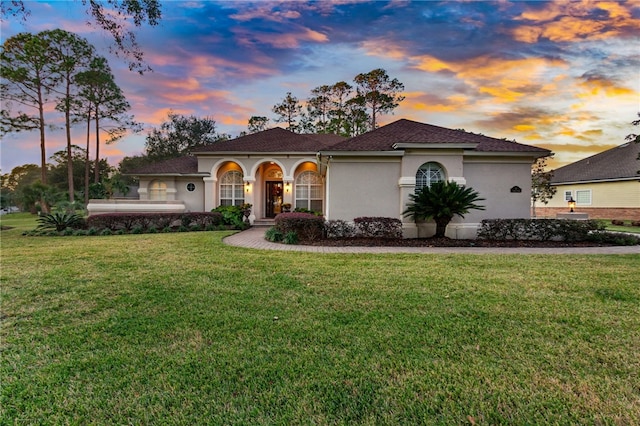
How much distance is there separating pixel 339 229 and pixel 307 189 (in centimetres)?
696

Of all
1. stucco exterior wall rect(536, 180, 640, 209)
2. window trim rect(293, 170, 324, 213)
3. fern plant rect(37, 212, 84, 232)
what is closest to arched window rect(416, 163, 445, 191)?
window trim rect(293, 170, 324, 213)

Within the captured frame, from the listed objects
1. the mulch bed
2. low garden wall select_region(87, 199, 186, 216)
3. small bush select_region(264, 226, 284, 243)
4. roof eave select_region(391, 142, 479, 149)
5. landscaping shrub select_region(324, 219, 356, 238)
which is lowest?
the mulch bed

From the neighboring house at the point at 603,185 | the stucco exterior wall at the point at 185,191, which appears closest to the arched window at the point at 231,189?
the stucco exterior wall at the point at 185,191

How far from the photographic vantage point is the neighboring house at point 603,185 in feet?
70.4

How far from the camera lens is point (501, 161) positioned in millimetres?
11961

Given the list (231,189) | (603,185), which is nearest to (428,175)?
(231,189)

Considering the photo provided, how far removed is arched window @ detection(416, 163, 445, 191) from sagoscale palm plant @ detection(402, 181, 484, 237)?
2.53ft

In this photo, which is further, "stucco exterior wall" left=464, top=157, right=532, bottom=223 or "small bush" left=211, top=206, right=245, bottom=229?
"small bush" left=211, top=206, right=245, bottom=229

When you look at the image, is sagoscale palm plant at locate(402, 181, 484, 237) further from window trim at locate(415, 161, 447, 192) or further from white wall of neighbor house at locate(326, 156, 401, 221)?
white wall of neighbor house at locate(326, 156, 401, 221)

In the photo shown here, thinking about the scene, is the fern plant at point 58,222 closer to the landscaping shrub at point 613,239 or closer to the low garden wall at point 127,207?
the low garden wall at point 127,207

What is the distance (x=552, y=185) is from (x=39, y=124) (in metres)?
44.2

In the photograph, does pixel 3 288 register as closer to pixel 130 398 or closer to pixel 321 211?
pixel 130 398

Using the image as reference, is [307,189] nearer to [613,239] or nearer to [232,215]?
[232,215]

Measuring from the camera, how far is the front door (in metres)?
18.9
